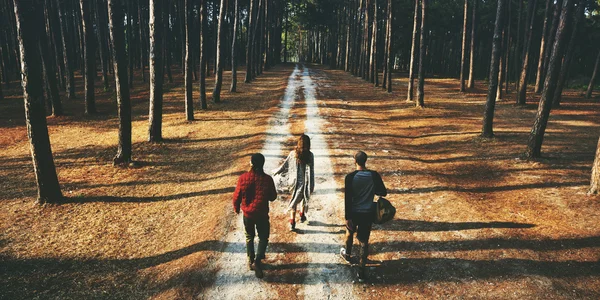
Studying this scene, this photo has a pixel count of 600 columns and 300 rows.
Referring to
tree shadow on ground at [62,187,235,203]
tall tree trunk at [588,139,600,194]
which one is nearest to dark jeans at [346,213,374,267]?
tree shadow on ground at [62,187,235,203]

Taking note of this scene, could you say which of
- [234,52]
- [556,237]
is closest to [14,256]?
[556,237]

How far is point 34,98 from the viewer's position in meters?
9.34

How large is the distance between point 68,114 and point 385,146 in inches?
769

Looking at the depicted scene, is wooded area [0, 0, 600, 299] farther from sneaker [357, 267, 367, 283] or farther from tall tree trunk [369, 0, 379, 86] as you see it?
tall tree trunk [369, 0, 379, 86]

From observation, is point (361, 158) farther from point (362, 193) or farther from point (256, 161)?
point (256, 161)

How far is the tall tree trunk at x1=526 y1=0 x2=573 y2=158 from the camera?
36.2 ft

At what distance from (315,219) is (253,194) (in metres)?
2.83

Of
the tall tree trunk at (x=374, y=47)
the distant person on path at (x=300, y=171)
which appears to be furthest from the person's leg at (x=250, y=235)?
the tall tree trunk at (x=374, y=47)

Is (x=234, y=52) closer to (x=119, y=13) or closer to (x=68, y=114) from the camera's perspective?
(x=68, y=114)

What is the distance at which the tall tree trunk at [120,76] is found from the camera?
12.3 m

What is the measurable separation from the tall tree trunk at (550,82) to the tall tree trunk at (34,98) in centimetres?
1509

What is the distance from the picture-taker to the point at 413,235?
770cm

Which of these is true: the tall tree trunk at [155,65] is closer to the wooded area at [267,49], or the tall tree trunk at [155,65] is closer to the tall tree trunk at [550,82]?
the wooded area at [267,49]

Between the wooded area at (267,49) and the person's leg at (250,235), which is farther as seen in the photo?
the wooded area at (267,49)
